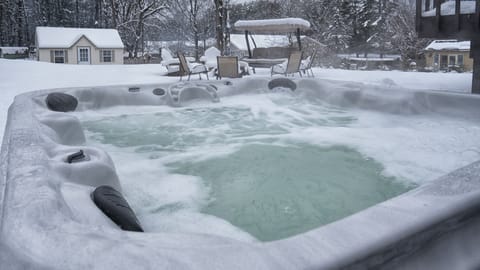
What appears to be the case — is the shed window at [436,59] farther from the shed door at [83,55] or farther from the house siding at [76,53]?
the shed door at [83,55]

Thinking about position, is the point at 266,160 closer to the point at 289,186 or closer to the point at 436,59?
the point at 289,186

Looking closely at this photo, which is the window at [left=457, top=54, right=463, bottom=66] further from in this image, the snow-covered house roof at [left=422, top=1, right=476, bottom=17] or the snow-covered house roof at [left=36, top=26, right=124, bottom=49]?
the snow-covered house roof at [left=36, top=26, right=124, bottom=49]

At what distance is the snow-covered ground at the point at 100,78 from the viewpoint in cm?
639

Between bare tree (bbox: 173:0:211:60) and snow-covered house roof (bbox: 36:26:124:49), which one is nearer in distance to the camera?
snow-covered house roof (bbox: 36:26:124:49)

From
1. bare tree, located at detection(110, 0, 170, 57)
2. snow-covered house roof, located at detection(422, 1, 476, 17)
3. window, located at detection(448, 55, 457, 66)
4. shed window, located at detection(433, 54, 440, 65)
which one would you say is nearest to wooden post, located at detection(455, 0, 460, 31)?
snow-covered house roof, located at detection(422, 1, 476, 17)

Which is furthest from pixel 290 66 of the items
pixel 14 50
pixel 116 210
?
pixel 14 50

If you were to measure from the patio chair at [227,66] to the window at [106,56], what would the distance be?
14.1 metres

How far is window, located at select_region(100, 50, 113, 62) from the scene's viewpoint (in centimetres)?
1961

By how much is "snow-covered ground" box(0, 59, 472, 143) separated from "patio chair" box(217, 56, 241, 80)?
1.37m

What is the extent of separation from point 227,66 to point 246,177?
4812mm

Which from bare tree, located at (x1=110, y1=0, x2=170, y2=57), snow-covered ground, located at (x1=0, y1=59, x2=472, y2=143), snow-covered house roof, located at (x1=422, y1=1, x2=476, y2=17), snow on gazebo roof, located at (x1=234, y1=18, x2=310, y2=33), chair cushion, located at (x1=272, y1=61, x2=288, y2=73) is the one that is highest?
bare tree, located at (x1=110, y1=0, x2=170, y2=57)

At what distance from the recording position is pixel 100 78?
8.81 m

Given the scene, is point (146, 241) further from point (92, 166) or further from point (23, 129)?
point (23, 129)

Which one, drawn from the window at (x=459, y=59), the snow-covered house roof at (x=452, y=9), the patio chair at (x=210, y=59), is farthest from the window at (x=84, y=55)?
the snow-covered house roof at (x=452, y=9)
